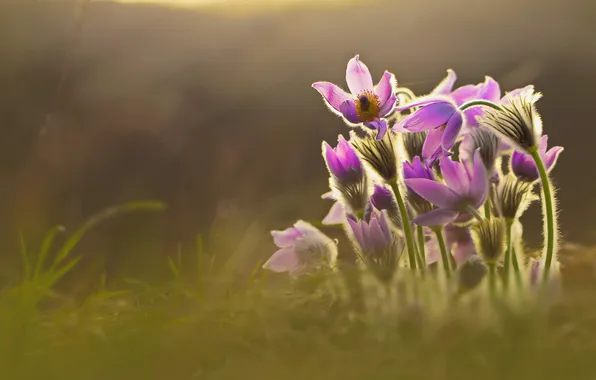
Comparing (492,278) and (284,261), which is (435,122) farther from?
(284,261)

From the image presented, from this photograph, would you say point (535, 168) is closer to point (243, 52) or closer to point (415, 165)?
point (415, 165)

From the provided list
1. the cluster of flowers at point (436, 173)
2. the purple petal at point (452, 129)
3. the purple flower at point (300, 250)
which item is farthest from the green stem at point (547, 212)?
the purple flower at point (300, 250)

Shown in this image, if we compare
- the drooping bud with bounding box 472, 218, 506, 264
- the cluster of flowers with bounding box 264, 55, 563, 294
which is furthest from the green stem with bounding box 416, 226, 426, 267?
the drooping bud with bounding box 472, 218, 506, 264

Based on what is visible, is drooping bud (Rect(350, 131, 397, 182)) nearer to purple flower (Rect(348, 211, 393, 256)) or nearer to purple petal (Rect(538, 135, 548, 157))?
purple flower (Rect(348, 211, 393, 256))

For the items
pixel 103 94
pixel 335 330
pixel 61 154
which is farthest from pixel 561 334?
pixel 103 94

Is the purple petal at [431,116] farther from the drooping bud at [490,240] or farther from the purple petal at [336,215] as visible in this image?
the purple petal at [336,215]

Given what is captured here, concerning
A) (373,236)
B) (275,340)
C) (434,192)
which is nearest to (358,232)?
(373,236)
